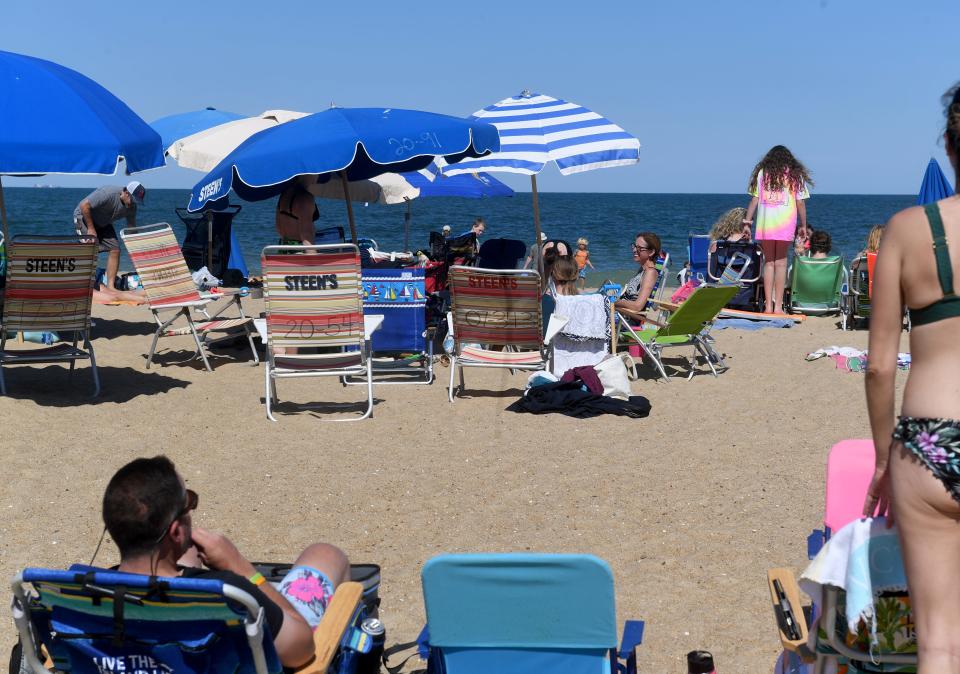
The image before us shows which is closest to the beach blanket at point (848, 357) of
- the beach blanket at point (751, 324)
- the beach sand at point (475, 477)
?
the beach sand at point (475, 477)

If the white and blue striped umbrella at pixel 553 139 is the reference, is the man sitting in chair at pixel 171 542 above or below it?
below

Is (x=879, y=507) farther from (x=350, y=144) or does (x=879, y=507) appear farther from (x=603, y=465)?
(x=350, y=144)

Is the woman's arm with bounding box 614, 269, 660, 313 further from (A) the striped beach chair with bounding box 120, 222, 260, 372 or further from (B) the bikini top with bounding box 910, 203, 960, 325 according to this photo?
(B) the bikini top with bounding box 910, 203, 960, 325

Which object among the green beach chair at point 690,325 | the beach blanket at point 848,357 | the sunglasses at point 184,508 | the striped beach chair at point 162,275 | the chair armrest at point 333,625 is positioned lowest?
the chair armrest at point 333,625

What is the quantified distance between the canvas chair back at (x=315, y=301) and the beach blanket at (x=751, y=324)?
4.82 m

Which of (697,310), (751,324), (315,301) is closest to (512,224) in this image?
(751,324)

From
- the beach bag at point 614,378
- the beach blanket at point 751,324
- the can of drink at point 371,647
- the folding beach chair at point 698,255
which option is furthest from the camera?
the folding beach chair at point 698,255

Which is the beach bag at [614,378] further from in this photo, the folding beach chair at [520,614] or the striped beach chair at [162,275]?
the folding beach chair at [520,614]

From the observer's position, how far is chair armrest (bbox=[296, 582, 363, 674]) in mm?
2453

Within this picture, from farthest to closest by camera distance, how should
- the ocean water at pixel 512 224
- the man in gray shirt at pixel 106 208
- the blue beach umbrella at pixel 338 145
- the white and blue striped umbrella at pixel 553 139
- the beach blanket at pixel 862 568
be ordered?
the ocean water at pixel 512 224
the man in gray shirt at pixel 106 208
the white and blue striped umbrella at pixel 553 139
the blue beach umbrella at pixel 338 145
the beach blanket at pixel 862 568

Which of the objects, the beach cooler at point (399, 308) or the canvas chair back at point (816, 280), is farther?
the canvas chair back at point (816, 280)

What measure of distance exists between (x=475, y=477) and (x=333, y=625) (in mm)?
2579

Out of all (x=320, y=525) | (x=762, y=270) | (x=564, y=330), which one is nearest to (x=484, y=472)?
(x=320, y=525)

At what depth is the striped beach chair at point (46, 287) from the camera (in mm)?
6363
